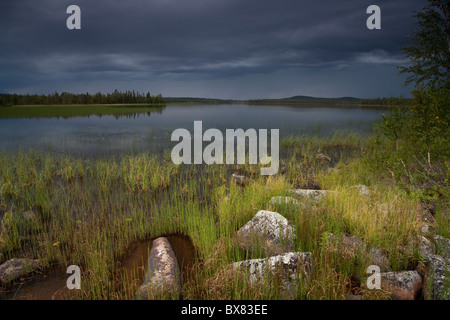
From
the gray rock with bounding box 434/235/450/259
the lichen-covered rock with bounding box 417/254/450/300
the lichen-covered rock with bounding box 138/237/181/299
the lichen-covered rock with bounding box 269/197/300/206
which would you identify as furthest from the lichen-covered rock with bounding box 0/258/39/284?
the gray rock with bounding box 434/235/450/259

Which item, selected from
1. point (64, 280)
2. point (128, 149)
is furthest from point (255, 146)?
point (64, 280)

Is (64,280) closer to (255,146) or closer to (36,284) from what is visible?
(36,284)

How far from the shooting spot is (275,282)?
155 inches

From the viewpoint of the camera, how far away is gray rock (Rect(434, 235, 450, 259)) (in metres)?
4.68

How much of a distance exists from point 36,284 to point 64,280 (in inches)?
19.5

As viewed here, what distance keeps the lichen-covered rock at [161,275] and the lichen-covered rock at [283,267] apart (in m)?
1.14

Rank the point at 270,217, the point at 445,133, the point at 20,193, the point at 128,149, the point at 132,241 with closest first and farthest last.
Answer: the point at 270,217 < the point at 132,241 < the point at 445,133 < the point at 20,193 < the point at 128,149

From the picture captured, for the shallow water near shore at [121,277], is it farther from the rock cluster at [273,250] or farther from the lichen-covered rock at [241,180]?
the lichen-covered rock at [241,180]

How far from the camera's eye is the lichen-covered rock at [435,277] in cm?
379

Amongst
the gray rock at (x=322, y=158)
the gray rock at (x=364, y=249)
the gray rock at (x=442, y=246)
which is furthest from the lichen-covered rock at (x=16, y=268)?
the gray rock at (x=322, y=158)

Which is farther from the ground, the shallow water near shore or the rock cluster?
the rock cluster

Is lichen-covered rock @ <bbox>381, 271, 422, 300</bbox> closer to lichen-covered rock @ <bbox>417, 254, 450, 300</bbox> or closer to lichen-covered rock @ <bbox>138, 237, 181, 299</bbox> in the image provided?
lichen-covered rock @ <bbox>417, 254, 450, 300</bbox>

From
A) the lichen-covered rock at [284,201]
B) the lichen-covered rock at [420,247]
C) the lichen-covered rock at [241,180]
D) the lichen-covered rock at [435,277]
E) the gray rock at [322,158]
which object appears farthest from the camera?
the gray rock at [322,158]

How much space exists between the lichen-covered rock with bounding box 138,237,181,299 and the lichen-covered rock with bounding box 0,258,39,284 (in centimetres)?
257
